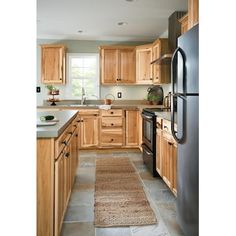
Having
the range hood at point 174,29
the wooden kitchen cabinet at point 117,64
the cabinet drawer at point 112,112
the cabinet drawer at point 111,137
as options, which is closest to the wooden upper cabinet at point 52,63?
the wooden kitchen cabinet at point 117,64

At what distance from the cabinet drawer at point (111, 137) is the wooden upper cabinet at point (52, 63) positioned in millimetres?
1627

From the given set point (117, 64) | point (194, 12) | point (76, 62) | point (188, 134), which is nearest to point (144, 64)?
point (117, 64)

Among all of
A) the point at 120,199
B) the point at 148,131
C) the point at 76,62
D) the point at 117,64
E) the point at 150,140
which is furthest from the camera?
the point at 76,62

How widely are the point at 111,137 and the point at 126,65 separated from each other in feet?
5.60

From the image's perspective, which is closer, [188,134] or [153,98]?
[188,134]

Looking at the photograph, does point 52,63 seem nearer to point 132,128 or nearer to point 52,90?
point 52,90

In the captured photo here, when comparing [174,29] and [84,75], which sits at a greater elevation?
[174,29]

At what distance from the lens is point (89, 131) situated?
571 cm

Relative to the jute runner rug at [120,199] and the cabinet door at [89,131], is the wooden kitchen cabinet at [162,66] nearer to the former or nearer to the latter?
the cabinet door at [89,131]

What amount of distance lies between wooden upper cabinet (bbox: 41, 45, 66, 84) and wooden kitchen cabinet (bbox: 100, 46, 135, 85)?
92 centimetres

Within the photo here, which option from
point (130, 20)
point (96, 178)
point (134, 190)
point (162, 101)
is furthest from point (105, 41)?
point (134, 190)

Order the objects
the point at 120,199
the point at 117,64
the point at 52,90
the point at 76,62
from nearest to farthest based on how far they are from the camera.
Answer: the point at 120,199 < the point at 52,90 < the point at 117,64 < the point at 76,62
